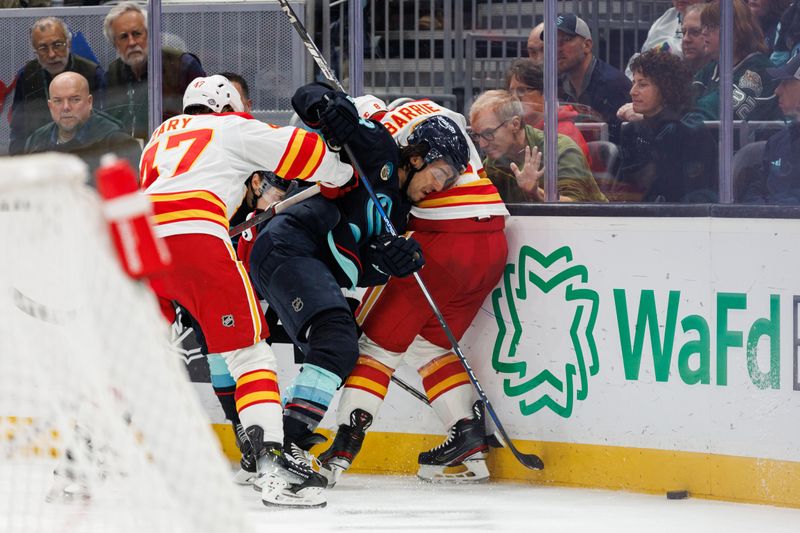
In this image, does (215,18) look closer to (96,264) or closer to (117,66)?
(117,66)

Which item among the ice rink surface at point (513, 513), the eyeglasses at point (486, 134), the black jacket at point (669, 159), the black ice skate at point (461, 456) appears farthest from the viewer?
the eyeglasses at point (486, 134)

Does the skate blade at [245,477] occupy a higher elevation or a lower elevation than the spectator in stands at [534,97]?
lower

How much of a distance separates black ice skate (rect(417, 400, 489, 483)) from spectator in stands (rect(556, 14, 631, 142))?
917 millimetres

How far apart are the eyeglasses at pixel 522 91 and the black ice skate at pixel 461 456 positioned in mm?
917

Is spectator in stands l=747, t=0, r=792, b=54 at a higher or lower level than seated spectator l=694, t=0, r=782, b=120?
higher

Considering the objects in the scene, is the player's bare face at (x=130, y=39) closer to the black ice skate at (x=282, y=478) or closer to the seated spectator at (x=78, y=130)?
the seated spectator at (x=78, y=130)

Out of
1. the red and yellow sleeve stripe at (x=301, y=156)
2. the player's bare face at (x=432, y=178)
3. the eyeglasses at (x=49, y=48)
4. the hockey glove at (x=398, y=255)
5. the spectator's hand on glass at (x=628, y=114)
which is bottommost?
the hockey glove at (x=398, y=255)

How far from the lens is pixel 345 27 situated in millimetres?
4484

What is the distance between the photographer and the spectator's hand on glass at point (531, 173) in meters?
4.29

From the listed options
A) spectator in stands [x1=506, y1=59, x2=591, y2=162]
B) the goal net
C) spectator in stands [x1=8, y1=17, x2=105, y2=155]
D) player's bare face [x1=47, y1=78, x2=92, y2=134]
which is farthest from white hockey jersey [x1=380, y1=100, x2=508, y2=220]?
the goal net

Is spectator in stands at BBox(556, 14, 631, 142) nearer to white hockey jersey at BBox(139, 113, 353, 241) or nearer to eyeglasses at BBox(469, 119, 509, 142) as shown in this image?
eyeglasses at BBox(469, 119, 509, 142)

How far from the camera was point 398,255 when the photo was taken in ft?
12.9

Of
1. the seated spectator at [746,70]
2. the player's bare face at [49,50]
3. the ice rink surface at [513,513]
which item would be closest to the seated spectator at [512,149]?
the seated spectator at [746,70]

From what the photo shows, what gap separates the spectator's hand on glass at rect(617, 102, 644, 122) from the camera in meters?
4.13
